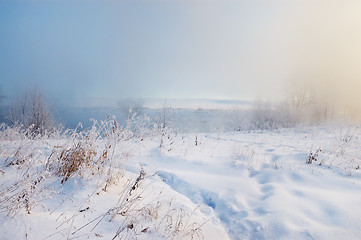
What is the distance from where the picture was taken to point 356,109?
893 inches

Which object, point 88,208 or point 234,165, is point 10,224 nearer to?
point 88,208

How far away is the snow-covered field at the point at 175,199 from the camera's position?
183cm

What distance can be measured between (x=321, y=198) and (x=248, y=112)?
20.3m

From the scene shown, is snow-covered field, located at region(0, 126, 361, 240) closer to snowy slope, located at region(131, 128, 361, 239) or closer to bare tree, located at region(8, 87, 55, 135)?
snowy slope, located at region(131, 128, 361, 239)

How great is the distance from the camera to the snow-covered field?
5.99 feet

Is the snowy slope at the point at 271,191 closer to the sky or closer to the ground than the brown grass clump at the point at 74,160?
closer to the ground

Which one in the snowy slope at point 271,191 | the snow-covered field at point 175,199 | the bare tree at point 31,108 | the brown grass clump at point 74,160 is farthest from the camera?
the bare tree at point 31,108

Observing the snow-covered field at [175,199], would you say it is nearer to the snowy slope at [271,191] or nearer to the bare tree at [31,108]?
the snowy slope at [271,191]

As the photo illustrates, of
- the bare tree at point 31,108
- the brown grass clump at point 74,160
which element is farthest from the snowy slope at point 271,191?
the bare tree at point 31,108

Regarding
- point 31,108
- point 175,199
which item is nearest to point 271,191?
point 175,199

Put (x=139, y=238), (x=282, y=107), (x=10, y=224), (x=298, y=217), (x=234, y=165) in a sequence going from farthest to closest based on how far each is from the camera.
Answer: (x=282, y=107)
(x=234, y=165)
(x=298, y=217)
(x=139, y=238)
(x=10, y=224)

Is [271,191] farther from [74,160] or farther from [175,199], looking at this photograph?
[74,160]

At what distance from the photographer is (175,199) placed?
282cm

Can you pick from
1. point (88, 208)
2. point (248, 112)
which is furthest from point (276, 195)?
point (248, 112)
